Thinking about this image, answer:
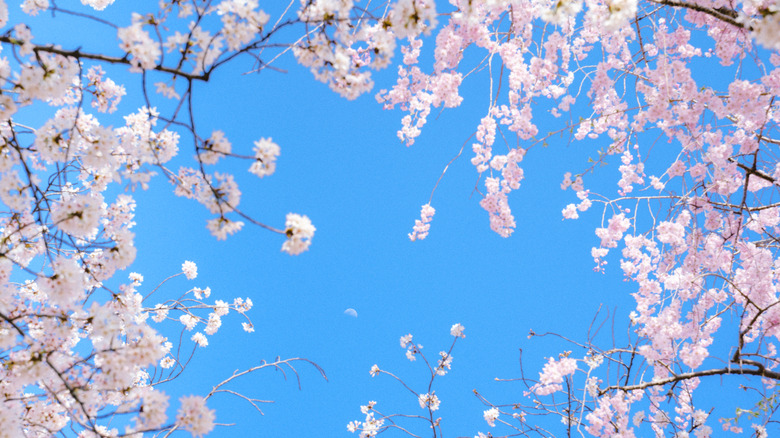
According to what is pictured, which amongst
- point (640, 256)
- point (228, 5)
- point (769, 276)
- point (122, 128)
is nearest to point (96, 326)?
point (122, 128)

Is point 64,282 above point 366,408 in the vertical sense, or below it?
below

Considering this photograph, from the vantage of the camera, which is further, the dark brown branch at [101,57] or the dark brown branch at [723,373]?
the dark brown branch at [723,373]

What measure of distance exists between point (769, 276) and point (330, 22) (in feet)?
17.1

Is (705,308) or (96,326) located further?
(705,308)

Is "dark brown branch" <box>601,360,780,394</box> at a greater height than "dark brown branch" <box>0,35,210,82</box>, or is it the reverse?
"dark brown branch" <box>0,35,210,82</box>

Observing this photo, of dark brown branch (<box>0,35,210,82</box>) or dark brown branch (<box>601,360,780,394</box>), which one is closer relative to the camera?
dark brown branch (<box>0,35,210,82</box>)

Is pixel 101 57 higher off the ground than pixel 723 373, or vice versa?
pixel 101 57

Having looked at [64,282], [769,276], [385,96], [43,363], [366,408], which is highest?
[385,96]

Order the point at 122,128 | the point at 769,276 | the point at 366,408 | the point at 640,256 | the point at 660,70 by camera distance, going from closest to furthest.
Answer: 1. the point at 122,128
2. the point at 660,70
3. the point at 769,276
4. the point at 640,256
5. the point at 366,408

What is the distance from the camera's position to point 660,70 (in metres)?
3.51

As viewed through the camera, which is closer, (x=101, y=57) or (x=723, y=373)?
(x=101, y=57)

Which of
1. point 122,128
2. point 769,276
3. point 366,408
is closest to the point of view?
point 122,128

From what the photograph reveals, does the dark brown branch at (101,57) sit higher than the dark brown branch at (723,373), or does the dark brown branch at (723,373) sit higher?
the dark brown branch at (101,57)

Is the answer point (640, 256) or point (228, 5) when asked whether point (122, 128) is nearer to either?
point (228, 5)
